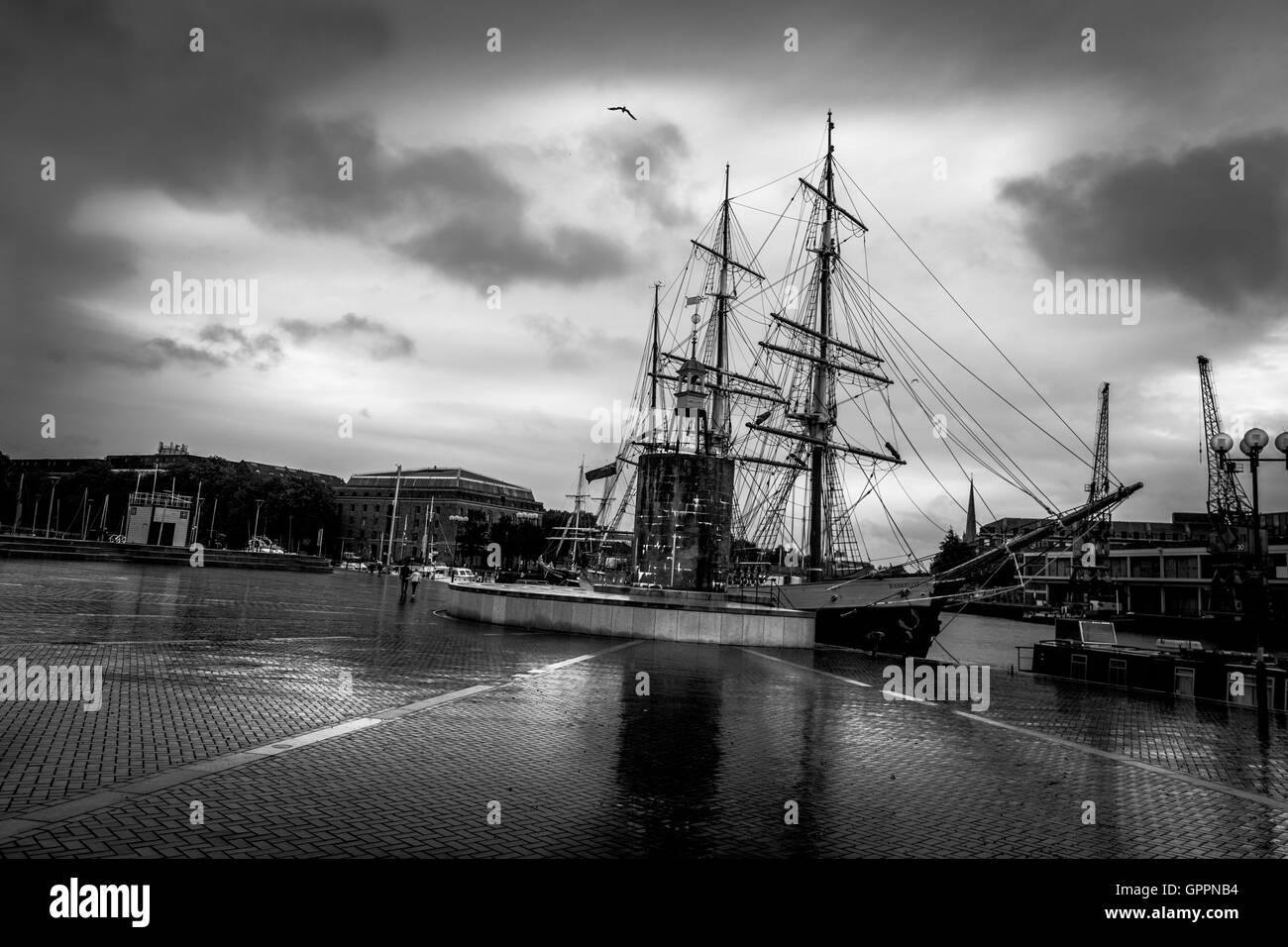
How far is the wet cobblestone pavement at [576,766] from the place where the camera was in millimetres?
5789

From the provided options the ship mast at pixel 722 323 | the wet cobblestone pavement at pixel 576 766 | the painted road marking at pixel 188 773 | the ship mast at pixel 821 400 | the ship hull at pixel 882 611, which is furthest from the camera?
the ship mast at pixel 722 323

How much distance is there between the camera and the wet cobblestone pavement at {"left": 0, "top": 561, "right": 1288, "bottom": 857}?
579cm

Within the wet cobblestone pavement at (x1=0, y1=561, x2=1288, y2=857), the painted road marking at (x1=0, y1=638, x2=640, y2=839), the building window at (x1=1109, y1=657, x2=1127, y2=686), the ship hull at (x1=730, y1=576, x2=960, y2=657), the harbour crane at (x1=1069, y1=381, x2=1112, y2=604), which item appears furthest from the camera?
the harbour crane at (x1=1069, y1=381, x2=1112, y2=604)

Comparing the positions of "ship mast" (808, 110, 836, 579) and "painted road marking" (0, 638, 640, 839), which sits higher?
"ship mast" (808, 110, 836, 579)

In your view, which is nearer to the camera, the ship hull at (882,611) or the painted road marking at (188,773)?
the painted road marking at (188,773)

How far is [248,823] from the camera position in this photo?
5.61 meters

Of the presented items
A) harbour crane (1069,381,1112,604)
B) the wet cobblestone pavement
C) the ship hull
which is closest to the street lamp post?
the wet cobblestone pavement

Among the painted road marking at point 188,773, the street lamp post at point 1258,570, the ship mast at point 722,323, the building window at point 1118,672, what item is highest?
the ship mast at point 722,323

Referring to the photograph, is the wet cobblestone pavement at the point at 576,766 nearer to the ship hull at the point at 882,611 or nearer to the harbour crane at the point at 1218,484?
the ship hull at the point at 882,611

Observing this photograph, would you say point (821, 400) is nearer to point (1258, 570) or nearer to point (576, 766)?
point (1258, 570)

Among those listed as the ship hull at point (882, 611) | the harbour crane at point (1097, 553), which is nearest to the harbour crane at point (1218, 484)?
the harbour crane at point (1097, 553)

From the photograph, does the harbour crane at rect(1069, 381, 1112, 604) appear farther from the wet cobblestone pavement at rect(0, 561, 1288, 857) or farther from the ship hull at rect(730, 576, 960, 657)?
the wet cobblestone pavement at rect(0, 561, 1288, 857)
